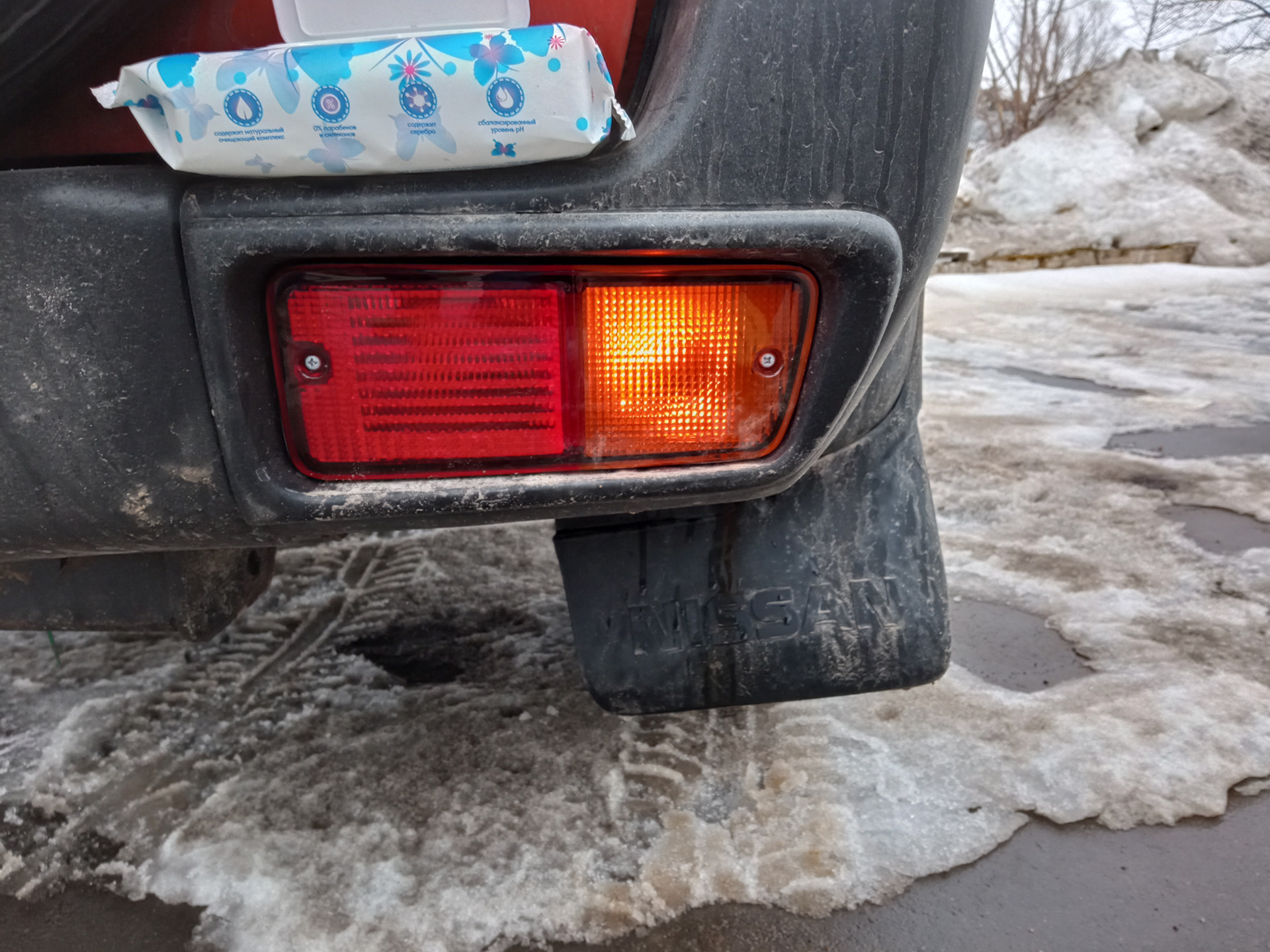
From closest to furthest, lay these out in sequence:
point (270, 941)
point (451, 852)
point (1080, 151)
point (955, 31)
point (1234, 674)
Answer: point (955, 31) → point (270, 941) → point (451, 852) → point (1234, 674) → point (1080, 151)

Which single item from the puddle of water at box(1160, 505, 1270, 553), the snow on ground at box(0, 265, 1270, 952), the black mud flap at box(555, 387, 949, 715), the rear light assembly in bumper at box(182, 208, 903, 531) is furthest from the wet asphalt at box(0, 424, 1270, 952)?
the puddle of water at box(1160, 505, 1270, 553)

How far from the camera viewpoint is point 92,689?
1.68 meters

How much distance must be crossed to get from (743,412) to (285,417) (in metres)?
0.48

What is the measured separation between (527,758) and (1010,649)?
41.9 inches

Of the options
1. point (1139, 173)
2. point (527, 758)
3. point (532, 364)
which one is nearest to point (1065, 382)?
point (527, 758)

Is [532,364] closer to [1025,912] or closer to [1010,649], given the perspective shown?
[1025,912]

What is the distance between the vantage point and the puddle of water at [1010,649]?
1.71m

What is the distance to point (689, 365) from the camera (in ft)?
2.91

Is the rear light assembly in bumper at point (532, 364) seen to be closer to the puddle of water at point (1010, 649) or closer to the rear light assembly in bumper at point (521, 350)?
the rear light assembly in bumper at point (521, 350)

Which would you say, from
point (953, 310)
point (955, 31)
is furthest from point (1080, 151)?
point (955, 31)

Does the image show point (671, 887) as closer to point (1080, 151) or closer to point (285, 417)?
point (285, 417)

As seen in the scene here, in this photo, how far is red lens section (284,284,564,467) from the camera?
2.73 ft

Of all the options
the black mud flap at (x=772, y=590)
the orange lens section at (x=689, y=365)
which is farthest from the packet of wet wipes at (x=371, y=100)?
the black mud flap at (x=772, y=590)

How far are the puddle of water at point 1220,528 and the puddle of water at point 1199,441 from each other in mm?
581
